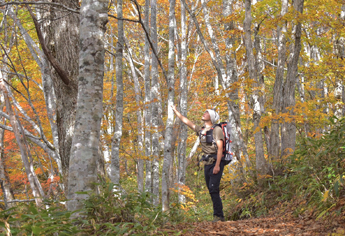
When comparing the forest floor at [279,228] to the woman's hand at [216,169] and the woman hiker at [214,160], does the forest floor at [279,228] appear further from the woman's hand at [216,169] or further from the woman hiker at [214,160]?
the woman's hand at [216,169]

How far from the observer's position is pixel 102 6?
298 centimetres

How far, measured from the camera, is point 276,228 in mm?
3766

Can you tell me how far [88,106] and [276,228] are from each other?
9.67ft

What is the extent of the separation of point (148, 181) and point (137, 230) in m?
6.68

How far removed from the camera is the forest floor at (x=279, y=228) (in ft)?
10.1

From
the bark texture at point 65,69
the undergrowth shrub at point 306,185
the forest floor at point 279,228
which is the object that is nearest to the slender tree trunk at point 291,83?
the undergrowth shrub at point 306,185

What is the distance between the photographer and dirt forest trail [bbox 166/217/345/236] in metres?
3.06

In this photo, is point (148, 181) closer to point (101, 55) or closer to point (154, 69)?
point (154, 69)

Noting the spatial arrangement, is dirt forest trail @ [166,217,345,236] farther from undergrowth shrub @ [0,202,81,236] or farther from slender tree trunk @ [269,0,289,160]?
slender tree trunk @ [269,0,289,160]

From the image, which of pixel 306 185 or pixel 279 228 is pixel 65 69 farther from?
pixel 306 185

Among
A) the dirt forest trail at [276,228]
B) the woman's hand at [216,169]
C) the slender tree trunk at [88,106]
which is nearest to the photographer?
the slender tree trunk at [88,106]

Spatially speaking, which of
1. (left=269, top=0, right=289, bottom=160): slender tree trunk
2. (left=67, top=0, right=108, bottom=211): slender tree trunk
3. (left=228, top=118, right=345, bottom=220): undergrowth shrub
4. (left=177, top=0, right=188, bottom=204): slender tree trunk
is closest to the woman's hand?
(left=228, top=118, right=345, bottom=220): undergrowth shrub

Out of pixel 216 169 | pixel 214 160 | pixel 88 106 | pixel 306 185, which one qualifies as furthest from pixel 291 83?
pixel 88 106

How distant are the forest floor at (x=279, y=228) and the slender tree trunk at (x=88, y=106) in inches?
41.7
